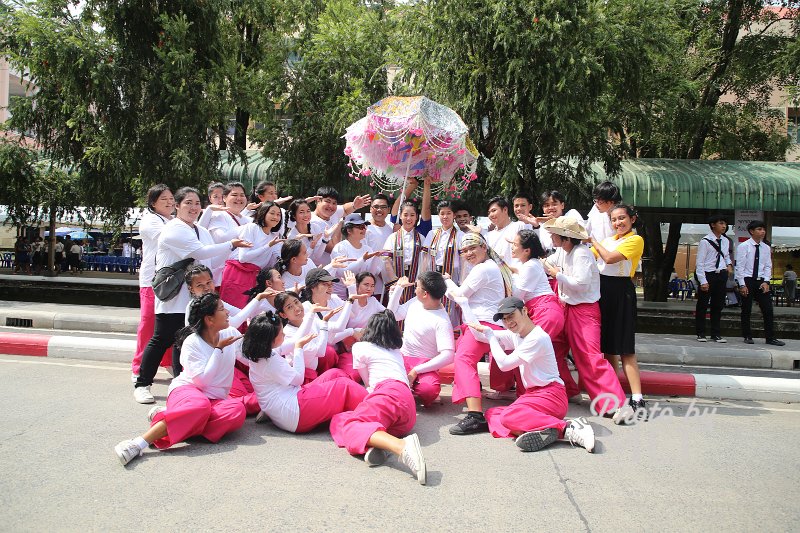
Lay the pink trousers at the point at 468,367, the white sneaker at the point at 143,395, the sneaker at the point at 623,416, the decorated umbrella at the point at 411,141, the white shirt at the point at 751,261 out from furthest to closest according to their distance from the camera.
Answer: the white shirt at the point at 751,261
the decorated umbrella at the point at 411,141
the white sneaker at the point at 143,395
the sneaker at the point at 623,416
the pink trousers at the point at 468,367

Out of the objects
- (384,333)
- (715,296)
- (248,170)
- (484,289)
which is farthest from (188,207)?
(248,170)

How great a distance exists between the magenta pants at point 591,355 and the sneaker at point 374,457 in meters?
2.23

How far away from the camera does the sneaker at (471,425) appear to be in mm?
4926

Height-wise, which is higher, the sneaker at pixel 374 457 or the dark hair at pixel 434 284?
the dark hair at pixel 434 284

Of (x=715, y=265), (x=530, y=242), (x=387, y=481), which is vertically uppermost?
(x=530, y=242)

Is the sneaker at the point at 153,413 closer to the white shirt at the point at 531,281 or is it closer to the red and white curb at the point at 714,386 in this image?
the red and white curb at the point at 714,386

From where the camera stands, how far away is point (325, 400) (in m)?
4.74

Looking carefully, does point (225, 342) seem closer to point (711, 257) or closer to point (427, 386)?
point (427, 386)

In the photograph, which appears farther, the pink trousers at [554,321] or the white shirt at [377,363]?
the pink trousers at [554,321]

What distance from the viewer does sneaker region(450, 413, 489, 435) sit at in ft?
16.2

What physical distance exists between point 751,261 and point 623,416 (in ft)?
18.5

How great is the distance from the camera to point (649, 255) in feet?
61.2

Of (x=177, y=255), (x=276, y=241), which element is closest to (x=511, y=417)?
(x=276, y=241)

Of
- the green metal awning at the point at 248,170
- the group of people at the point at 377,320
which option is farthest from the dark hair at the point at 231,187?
the green metal awning at the point at 248,170
